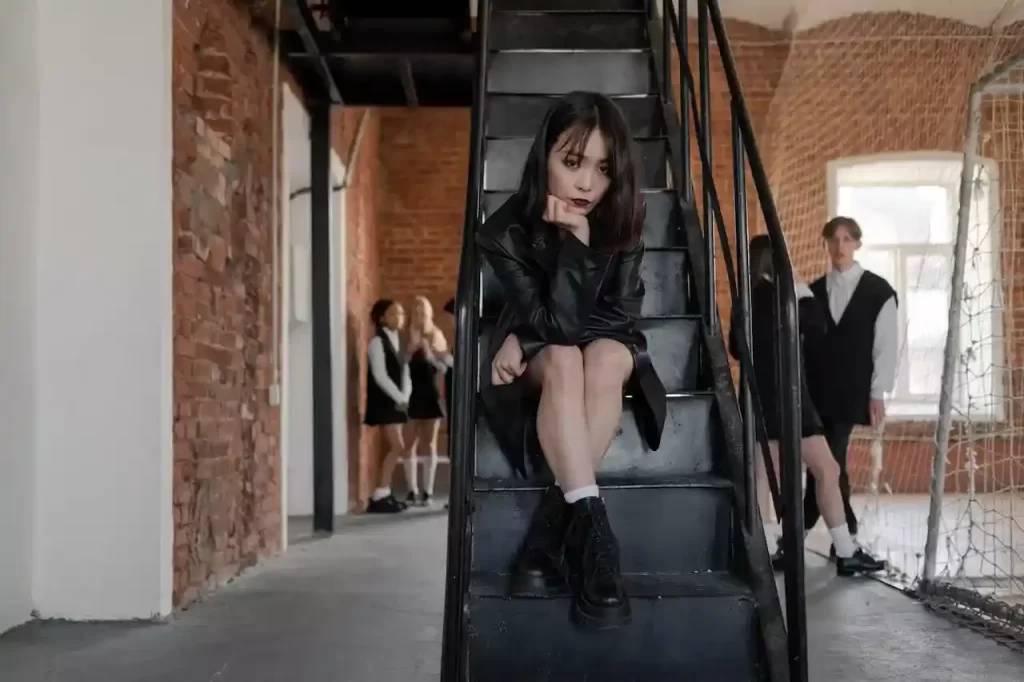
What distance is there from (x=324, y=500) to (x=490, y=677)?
3244 mm

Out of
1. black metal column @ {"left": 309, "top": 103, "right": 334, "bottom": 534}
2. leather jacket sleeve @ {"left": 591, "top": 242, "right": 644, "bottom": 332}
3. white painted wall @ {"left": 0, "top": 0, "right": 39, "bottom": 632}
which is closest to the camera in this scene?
leather jacket sleeve @ {"left": 591, "top": 242, "right": 644, "bottom": 332}

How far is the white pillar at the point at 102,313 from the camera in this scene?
285cm

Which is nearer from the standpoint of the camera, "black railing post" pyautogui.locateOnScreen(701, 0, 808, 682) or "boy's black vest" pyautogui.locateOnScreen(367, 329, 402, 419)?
"black railing post" pyautogui.locateOnScreen(701, 0, 808, 682)

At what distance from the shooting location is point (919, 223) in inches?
271

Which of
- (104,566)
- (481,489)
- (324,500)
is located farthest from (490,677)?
(324,500)

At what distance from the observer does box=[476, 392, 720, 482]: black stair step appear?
2311 mm

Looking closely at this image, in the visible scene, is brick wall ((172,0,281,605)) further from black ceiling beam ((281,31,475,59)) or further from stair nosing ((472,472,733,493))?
stair nosing ((472,472,733,493))

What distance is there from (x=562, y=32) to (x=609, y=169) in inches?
76.5

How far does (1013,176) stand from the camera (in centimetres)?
391

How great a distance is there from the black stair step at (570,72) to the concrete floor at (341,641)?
6.50 feet

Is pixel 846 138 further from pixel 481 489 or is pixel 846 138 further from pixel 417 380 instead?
pixel 481 489

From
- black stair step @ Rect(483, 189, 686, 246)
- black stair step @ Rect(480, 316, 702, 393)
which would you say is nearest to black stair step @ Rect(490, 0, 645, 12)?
black stair step @ Rect(483, 189, 686, 246)

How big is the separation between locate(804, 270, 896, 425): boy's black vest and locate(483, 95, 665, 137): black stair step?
1.14m

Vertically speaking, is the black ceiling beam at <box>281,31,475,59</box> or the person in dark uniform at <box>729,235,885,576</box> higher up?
the black ceiling beam at <box>281,31,475,59</box>
